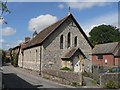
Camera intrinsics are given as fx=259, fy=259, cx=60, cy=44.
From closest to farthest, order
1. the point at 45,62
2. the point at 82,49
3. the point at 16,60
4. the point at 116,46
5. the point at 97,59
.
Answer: the point at 45,62, the point at 82,49, the point at 116,46, the point at 97,59, the point at 16,60

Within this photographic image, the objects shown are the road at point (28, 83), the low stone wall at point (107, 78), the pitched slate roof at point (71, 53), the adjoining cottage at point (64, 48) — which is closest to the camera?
the road at point (28, 83)

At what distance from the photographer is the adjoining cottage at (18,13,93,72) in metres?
38.9

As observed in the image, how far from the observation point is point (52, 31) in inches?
1547

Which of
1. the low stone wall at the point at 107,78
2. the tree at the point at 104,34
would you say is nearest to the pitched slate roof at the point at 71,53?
the low stone wall at the point at 107,78

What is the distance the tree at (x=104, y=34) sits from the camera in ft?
342

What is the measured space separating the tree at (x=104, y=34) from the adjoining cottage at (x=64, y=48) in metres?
62.3

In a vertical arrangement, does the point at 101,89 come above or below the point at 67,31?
below

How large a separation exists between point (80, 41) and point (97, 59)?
18.2 m

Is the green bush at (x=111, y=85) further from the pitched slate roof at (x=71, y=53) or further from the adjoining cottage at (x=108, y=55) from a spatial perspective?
the adjoining cottage at (x=108, y=55)

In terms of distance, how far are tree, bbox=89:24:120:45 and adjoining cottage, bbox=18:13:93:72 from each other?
204 feet

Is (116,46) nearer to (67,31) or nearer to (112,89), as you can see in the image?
(67,31)

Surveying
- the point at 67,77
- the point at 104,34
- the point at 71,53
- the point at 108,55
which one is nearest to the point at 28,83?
the point at 67,77

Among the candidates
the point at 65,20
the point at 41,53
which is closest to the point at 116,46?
the point at 65,20

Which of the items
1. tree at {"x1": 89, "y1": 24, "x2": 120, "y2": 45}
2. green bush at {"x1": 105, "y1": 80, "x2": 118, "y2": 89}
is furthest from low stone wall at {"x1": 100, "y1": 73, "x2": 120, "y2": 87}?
tree at {"x1": 89, "y1": 24, "x2": 120, "y2": 45}
